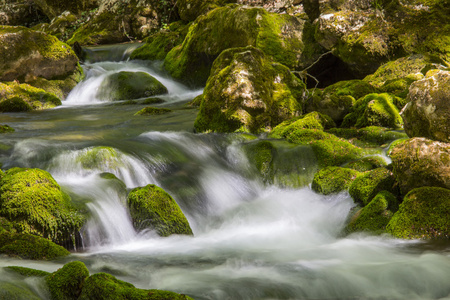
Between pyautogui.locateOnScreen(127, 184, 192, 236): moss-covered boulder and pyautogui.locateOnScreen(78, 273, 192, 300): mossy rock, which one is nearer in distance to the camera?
pyautogui.locateOnScreen(78, 273, 192, 300): mossy rock

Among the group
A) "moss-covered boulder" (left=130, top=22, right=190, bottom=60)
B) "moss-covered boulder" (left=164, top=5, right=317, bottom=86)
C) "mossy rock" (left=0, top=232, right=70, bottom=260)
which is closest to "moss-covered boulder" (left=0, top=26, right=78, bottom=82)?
"moss-covered boulder" (left=130, top=22, right=190, bottom=60)

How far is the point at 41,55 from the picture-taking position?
15.0 metres

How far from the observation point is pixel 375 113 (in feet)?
27.9

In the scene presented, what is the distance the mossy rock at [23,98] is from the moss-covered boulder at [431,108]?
1077cm

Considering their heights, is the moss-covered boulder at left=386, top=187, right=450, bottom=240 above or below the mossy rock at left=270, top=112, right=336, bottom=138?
below

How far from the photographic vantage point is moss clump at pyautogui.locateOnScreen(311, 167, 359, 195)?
6227 millimetres

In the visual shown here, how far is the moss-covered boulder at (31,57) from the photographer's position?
564 inches

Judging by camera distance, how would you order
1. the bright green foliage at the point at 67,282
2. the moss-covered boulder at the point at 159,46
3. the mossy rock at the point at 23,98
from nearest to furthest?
the bright green foliage at the point at 67,282
the mossy rock at the point at 23,98
the moss-covered boulder at the point at 159,46

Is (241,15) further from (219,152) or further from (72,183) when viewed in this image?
(72,183)

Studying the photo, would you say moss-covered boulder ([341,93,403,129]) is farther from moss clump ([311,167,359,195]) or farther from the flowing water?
moss clump ([311,167,359,195])

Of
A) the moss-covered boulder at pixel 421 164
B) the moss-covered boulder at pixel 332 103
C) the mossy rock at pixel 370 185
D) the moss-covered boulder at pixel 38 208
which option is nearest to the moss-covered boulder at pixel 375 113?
the moss-covered boulder at pixel 332 103

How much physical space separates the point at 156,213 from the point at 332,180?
268cm

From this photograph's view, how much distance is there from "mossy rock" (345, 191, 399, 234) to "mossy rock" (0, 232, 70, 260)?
3.34m

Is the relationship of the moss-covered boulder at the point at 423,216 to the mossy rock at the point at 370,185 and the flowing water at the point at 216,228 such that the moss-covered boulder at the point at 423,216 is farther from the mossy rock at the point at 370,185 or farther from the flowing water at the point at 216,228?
the mossy rock at the point at 370,185
